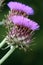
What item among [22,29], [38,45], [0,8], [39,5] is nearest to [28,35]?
[22,29]

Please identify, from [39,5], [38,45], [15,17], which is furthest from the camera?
[39,5]

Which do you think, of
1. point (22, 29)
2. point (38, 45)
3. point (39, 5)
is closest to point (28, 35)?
point (22, 29)

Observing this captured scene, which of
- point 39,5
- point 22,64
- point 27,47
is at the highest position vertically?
point 39,5

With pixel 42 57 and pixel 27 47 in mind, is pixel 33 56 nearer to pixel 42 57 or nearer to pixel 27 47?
pixel 42 57

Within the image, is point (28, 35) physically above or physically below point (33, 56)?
below

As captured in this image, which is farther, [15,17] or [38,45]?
[38,45]

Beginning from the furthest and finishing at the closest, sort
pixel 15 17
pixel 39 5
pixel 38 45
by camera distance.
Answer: pixel 39 5 < pixel 38 45 < pixel 15 17
